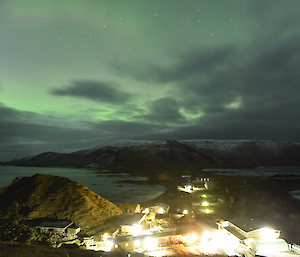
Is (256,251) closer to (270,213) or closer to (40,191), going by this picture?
(270,213)

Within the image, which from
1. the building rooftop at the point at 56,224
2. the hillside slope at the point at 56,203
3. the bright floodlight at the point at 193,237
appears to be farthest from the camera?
the hillside slope at the point at 56,203

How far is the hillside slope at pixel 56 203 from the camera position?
102 ft

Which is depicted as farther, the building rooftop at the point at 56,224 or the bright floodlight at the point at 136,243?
the building rooftop at the point at 56,224

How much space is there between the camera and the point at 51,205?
1324 inches

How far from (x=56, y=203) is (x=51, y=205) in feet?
2.59

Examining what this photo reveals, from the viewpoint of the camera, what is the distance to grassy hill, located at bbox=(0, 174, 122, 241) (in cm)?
2956

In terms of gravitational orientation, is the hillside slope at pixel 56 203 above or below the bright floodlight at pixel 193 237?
above

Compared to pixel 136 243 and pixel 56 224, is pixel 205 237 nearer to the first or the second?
pixel 136 243

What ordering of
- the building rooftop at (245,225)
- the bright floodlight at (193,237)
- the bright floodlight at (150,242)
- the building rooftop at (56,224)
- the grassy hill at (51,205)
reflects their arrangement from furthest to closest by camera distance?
the grassy hill at (51,205), the building rooftop at (56,224), the bright floodlight at (193,237), the building rooftop at (245,225), the bright floodlight at (150,242)

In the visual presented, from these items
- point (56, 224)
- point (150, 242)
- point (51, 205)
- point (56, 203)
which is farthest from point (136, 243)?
point (51, 205)

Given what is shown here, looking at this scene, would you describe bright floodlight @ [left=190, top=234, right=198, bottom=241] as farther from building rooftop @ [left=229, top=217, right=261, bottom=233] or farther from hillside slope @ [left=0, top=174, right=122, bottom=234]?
hillside slope @ [left=0, top=174, right=122, bottom=234]

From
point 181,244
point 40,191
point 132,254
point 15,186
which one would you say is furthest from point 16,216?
point 181,244

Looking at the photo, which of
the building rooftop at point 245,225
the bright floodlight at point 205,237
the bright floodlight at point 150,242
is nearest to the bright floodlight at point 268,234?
the building rooftop at point 245,225

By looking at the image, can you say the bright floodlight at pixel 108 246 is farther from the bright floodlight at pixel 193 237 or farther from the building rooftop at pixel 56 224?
the bright floodlight at pixel 193 237
